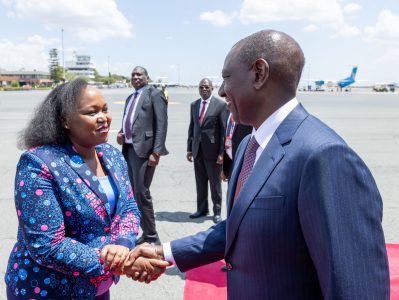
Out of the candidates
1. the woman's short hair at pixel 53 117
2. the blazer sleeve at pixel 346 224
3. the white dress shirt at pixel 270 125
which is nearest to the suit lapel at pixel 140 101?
the woman's short hair at pixel 53 117

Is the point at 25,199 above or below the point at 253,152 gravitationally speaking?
below

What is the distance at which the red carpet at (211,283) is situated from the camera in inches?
133

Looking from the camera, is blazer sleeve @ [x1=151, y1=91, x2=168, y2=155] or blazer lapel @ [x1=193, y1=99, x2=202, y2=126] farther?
blazer lapel @ [x1=193, y1=99, x2=202, y2=126]

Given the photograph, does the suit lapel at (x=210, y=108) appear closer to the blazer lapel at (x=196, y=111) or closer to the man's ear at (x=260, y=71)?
the blazer lapel at (x=196, y=111)

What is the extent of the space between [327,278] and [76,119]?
1441mm

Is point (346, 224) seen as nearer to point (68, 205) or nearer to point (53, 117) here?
point (68, 205)

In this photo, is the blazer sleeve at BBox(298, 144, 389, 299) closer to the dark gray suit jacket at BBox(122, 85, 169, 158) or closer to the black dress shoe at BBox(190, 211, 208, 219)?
the dark gray suit jacket at BBox(122, 85, 169, 158)

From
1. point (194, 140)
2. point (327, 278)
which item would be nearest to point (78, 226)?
point (327, 278)

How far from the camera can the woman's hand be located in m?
1.85

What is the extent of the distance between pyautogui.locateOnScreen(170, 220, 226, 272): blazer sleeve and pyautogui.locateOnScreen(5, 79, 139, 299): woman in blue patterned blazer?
292mm

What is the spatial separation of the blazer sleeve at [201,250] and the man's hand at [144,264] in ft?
0.36

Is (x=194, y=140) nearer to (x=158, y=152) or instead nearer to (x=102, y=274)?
(x=158, y=152)

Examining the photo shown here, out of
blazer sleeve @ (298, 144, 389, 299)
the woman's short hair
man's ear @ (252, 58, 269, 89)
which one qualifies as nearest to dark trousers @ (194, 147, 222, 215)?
the woman's short hair

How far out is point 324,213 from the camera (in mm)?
1103
